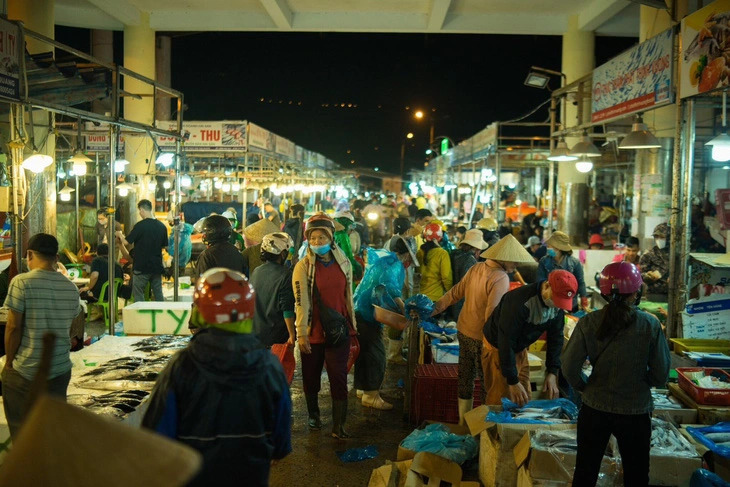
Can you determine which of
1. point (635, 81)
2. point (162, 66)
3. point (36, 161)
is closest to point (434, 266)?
point (635, 81)

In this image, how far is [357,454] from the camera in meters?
5.97

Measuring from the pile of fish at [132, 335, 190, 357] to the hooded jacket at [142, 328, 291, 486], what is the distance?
165 inches

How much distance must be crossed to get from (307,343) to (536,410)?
2125 millimetres

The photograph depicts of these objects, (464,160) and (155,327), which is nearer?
(155,327)

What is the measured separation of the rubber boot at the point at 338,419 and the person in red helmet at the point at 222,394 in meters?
3.34

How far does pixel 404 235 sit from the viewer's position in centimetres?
917

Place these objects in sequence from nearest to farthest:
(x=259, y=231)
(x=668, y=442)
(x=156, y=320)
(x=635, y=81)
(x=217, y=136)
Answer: (x=668, y=442), (x=156, y=320), (x=635, y=81), (x=259, y=231), (x=217, y=136)

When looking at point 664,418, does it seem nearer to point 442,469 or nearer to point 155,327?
point 442,469

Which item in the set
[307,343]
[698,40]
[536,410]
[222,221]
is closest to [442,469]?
[536,410]

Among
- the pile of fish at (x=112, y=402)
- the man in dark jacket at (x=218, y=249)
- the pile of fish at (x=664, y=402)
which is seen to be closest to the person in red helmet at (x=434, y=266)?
the man in dark jacket at (x=218, y=249)

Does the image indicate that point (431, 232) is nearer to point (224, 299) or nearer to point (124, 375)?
point (124, 375)

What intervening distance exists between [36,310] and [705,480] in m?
4.54

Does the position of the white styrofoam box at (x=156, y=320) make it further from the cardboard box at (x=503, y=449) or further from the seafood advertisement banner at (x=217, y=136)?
the seafood advertisement banner at (x=217, y=136)

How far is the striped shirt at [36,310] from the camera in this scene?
454 centimetres
